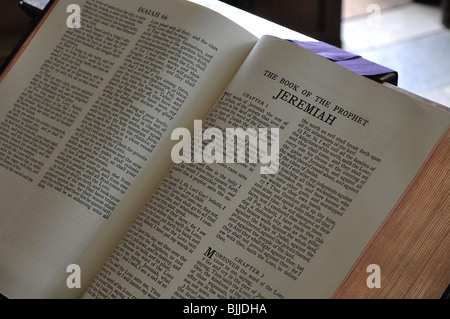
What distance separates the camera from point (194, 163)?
0.74 m

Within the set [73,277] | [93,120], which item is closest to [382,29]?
[93,120]

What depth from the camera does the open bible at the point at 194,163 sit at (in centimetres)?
66

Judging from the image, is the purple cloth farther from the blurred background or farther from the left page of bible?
the blurred background

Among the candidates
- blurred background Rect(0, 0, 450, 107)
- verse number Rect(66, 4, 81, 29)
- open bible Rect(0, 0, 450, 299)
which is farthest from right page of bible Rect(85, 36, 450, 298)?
blurred background Rect(0, 0, 450, 107)

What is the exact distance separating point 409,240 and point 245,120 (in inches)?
9.8

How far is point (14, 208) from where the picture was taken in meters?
0.79

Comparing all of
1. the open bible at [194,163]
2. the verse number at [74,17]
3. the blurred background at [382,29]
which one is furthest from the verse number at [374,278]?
the blurred background at [382,29]

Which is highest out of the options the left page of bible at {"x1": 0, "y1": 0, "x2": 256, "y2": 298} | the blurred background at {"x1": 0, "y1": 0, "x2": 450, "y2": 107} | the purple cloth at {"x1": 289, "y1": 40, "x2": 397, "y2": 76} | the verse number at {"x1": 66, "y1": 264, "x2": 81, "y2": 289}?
the blurred background at {"x1": 0, "y1": 0, "x2": 450, "y2": 107}

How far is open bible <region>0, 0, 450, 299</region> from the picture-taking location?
2.17 ft

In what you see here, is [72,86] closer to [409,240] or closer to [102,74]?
[102,74]

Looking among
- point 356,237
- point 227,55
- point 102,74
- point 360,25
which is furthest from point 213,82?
point 360,25

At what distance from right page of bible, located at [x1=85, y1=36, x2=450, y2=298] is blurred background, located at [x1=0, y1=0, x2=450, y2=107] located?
1.52 m

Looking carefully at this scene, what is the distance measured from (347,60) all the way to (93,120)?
38 centimetres
